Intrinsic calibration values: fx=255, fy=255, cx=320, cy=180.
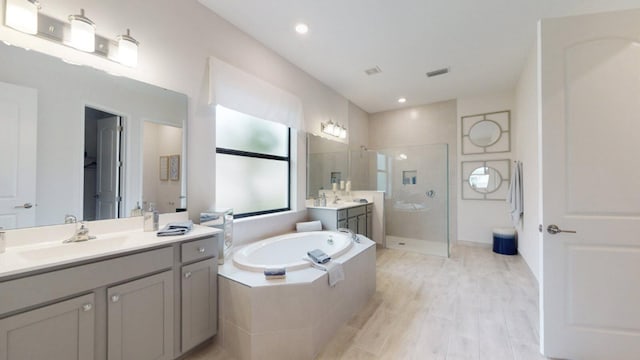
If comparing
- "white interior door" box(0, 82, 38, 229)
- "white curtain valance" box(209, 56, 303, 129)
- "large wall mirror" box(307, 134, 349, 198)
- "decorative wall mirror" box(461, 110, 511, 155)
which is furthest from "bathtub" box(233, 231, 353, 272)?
"decorative wall mirror" box(461, 110, 511, 155)

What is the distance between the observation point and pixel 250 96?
106 inches

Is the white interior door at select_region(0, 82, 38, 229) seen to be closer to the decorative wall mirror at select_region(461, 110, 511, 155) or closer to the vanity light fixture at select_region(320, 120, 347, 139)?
the vanity light fixture at select_region(320, 120, 347, 139)

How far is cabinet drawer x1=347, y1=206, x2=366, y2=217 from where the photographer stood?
3.82m

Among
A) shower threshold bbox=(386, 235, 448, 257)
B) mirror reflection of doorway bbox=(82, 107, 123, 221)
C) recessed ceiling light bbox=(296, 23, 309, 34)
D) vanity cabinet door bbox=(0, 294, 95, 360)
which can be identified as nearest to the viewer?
vanity cabinet door bbox=(0, 294, 95, 360)

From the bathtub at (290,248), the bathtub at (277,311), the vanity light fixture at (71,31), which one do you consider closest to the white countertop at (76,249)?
the bathtub at (277,311)

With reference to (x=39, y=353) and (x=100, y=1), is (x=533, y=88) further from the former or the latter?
(x=39, y=353)

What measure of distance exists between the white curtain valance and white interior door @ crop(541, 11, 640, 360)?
2401 millimetres

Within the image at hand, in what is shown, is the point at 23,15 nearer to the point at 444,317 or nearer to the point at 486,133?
the point at 444,317

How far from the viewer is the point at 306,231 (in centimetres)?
326

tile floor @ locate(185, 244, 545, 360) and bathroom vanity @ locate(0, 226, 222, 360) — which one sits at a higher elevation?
bathroom vanity @ locate(0, 226, 222, 360)

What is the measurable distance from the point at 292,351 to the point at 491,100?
4974 millimetres

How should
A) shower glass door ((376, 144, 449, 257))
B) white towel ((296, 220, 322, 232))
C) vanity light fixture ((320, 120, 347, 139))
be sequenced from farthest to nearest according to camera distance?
shower glass door ((376, 144, 449, 257))
vanity light fixture ((320, 120, 347, 139))
white towel ((296, 220, 322, 232))

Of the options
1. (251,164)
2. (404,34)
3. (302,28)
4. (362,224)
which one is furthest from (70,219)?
(362,224)

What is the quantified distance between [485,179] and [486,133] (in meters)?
0.82
